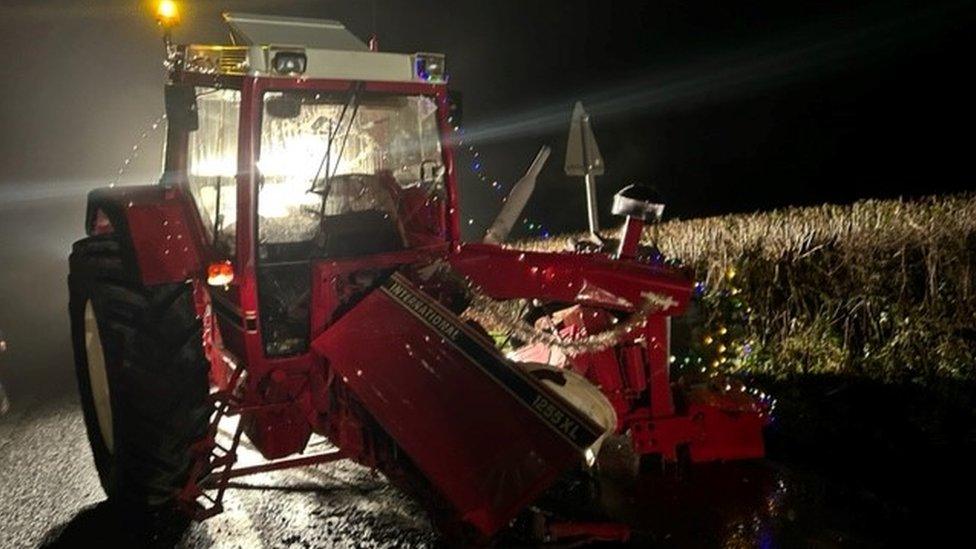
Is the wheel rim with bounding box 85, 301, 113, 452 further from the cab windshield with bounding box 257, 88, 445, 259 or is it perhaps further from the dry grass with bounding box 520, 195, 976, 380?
the dry grass with bounding box 520, 195, 976, 380

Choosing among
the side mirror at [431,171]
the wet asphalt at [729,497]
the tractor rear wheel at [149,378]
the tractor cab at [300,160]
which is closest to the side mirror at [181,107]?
the tractor cab at [300,160]

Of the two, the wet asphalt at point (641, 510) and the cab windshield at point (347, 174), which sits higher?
the cab windshield at point (347, 174)

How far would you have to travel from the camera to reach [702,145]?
25891mm

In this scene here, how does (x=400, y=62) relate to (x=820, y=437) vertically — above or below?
above

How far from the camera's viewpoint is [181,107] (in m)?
3.92

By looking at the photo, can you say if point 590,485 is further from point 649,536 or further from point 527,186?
point 527,186

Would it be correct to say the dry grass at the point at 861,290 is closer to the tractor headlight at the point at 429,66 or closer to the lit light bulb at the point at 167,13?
the tractor headlight at the point at 429,66

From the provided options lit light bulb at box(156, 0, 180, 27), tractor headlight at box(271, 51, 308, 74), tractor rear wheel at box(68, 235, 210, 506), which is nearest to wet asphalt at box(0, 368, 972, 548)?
A: tractor rear wheel at box(68, 235, 210, 506)

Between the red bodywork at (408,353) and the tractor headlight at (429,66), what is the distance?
0.37 feet

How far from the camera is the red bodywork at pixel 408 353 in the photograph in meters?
3.32

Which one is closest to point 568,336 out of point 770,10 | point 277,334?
point 277,334

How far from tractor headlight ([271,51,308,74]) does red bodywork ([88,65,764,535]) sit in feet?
0.44

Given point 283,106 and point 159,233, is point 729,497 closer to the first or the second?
point 283,106

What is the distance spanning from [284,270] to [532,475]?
7.11ft
